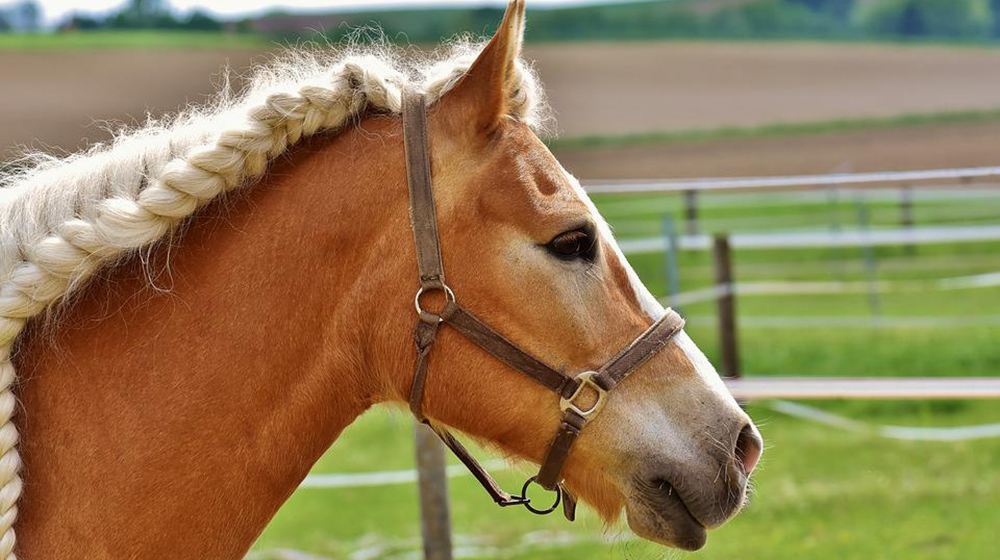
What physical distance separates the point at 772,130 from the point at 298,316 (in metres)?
28.3

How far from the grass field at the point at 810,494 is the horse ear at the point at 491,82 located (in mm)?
652

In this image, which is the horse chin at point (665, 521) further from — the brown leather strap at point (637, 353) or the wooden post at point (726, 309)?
the wooden post at point (726, 309)

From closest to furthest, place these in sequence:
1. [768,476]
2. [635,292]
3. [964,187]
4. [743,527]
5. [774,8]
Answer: [635,292] < [743,527] < [768,476] < [964,187] < [774,8]

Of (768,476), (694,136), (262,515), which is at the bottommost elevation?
(694,136)

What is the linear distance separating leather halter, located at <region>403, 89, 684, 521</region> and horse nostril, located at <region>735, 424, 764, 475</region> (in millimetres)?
246

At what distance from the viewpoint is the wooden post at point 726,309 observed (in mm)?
8156

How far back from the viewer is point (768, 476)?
6.21m

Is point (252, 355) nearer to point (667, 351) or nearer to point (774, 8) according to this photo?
point (667, 351)

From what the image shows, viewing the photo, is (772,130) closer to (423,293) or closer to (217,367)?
(423,293)

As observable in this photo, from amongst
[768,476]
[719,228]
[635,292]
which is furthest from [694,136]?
[635,292]

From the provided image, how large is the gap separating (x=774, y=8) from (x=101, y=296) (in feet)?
130

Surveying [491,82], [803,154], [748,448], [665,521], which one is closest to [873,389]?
[748,448]

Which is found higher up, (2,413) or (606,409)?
(2,413)

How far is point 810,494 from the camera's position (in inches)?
229
